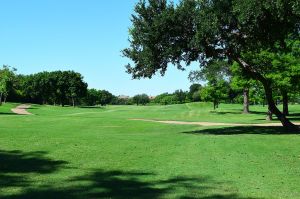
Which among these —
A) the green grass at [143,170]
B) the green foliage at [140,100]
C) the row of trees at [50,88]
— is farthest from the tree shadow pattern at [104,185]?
the green foliage at [140,100]

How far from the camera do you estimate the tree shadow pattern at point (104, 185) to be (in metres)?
8.51

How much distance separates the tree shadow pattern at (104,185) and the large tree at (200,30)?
12851mm

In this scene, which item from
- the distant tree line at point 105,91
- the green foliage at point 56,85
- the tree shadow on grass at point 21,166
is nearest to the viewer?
the tree shadow on grass at point 21,166

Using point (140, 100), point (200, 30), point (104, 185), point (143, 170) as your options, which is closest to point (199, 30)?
point (200, 30)

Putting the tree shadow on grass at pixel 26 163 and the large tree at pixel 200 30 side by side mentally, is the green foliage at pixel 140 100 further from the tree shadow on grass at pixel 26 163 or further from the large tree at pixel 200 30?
the tree shadow on grass at pixel 26 163

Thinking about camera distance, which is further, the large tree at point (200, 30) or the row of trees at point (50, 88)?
the row of trees at point (50, 88)

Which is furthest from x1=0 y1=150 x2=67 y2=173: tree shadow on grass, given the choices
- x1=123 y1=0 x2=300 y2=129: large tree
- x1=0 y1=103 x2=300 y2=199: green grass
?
x1=123 y1=0 x2=300 y2=129: large tree

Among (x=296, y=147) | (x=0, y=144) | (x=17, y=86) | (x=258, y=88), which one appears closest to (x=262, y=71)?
(x=258, y=88)

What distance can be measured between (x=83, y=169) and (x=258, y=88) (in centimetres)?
3872

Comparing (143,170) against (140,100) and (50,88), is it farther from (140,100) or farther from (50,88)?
(140,100)

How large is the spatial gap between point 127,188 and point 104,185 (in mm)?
558

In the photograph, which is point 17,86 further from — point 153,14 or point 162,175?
point 162,175

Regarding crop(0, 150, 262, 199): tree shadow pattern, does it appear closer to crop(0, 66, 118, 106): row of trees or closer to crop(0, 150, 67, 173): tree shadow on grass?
crop(0, 150, 67, 173): tree shadow on grass

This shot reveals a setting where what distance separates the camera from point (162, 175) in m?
10.8
